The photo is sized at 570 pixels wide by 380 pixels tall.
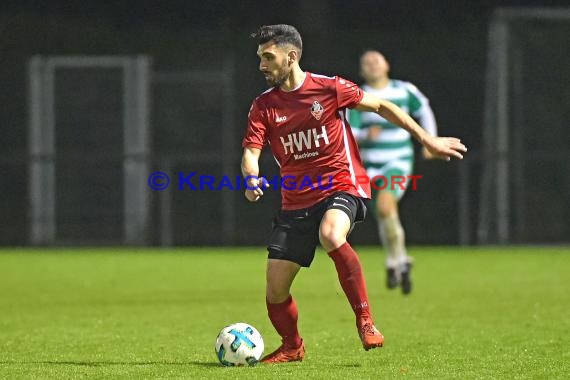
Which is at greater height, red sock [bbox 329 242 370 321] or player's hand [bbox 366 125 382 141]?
player's hand [bbox 366 125 382 141]

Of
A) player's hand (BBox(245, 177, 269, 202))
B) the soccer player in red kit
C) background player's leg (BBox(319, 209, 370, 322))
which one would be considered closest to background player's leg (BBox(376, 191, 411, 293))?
the soccer player in red kit

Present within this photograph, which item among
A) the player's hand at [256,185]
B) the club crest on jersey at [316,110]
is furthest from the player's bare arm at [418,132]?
Answer: the player's hand at [256,185]

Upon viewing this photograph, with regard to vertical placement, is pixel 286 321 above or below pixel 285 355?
above

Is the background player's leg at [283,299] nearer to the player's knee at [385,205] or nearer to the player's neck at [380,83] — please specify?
the player's knee at [385,205]

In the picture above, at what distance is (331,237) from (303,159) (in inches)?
21.3

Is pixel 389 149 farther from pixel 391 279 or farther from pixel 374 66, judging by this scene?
pixel 391 279

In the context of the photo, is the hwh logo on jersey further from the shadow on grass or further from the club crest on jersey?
the shadow on grass

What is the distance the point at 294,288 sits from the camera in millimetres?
12688

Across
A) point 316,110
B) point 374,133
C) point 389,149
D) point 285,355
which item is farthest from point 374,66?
point 285,355

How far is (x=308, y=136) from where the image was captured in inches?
287

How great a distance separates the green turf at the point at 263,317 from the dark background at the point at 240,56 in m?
2.22

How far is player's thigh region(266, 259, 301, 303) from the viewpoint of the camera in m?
7.16

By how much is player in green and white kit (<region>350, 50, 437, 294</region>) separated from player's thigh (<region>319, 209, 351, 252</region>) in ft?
15.1

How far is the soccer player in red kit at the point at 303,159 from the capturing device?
23.4 feet
